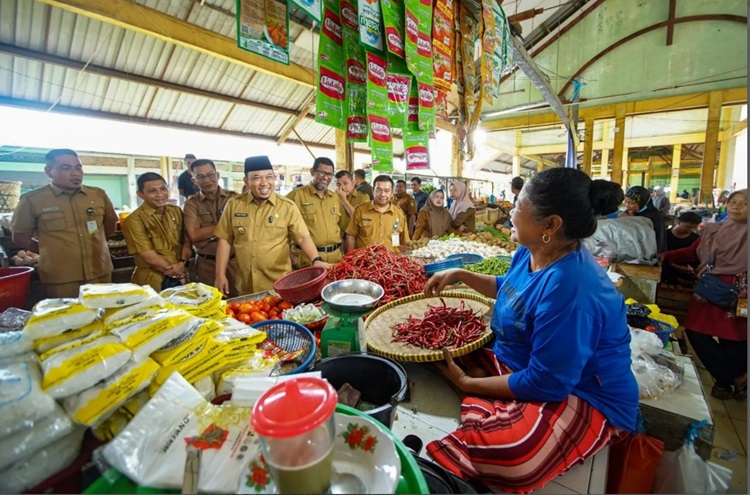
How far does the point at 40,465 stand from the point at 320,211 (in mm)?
3702

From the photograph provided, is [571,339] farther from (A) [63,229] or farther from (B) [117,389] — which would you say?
(A) [63,229]

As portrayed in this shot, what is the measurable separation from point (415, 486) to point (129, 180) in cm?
1698

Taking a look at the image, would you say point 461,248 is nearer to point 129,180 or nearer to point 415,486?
point 415,486

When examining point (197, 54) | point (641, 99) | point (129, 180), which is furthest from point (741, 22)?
point (129, 180)

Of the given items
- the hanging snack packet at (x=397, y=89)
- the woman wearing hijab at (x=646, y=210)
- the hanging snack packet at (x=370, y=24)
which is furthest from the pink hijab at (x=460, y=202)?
the hanging snack packet at (x=370, y=24)

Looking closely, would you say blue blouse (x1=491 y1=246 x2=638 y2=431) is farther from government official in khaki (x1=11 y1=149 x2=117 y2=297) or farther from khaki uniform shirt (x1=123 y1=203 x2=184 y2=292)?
government official in khaki (x1=11 y1=149 x2=117 y2=297)

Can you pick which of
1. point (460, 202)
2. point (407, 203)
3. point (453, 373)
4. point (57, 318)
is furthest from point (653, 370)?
point (407, 203)

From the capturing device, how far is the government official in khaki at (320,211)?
14.1ft

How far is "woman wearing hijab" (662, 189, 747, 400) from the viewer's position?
3.39 metres

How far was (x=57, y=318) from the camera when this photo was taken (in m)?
1.00

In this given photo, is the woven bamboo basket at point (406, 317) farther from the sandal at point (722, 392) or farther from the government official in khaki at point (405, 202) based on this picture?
the government official in khaki at point (405, 202)

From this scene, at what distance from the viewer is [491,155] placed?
21.1m

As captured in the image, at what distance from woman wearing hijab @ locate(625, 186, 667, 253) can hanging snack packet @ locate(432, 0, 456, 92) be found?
3.69 m

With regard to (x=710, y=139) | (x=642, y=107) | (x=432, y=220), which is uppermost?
(x=642, y=107)
